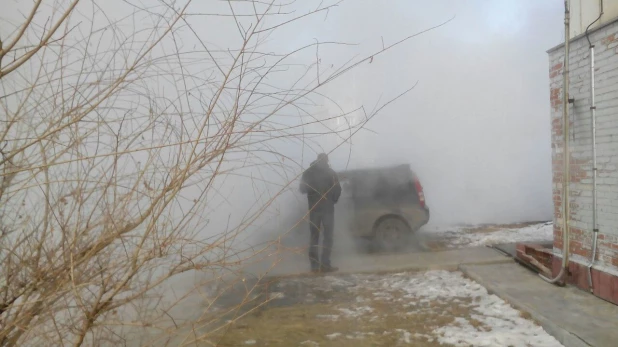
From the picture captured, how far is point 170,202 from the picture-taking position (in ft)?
6.70

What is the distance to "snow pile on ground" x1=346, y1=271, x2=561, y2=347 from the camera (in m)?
3.98

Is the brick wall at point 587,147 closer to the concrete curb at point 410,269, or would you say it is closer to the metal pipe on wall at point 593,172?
the metal pipe on wall at point 593,172

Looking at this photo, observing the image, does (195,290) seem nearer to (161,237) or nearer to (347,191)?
(161,237)

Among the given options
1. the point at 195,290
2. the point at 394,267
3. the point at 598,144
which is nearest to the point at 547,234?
the point at 394,267

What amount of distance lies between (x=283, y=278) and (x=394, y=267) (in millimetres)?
1591

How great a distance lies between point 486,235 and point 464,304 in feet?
15.2

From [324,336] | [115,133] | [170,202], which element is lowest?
[324,336]

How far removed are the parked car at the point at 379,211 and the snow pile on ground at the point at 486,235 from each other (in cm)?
86

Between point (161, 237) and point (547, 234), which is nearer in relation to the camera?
point (161, 237)

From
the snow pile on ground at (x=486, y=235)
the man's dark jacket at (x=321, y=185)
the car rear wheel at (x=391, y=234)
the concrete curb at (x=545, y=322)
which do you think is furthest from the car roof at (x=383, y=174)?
the concrete curb at (x=545, y=322)

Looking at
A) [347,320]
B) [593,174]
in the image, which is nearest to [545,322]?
[593,174]

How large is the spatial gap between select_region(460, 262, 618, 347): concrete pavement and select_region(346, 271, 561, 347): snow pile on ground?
92 millimetres

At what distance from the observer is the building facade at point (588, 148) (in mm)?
4516

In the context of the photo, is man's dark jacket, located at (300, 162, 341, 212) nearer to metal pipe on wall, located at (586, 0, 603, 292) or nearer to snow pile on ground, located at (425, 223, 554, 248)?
metal pipe on wall, located at (586, 0, 603, 292)
